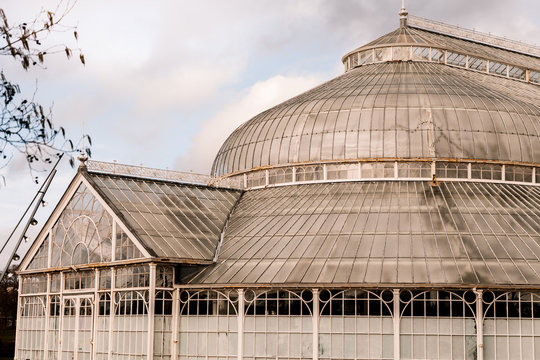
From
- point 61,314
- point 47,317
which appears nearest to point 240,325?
point 61,314

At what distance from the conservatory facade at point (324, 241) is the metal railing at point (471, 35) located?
10756 mm

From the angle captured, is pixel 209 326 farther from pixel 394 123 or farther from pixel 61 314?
pixel 394 123

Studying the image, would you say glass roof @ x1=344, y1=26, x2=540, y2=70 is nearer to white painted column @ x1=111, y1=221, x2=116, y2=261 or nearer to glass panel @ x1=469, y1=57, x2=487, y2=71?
glass panel @ x1=469, y1=57, x2=487, y2=71

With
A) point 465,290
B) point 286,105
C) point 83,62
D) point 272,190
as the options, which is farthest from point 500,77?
point 83,62

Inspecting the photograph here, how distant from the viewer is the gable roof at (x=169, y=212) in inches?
1916

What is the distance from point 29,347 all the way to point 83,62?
1649 inches

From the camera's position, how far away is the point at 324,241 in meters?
47.4

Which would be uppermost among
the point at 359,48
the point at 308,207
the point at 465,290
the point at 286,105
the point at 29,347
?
the point at 359,48

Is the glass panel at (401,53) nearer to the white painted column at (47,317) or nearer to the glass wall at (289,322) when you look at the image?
the glass wall at (289,322)

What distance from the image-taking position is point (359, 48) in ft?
226

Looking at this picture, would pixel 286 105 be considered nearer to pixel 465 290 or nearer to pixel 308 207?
pixel 308 207

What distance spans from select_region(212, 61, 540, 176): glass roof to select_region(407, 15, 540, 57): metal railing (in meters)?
12.8

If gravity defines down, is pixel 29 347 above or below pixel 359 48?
below

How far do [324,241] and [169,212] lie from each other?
35.3ft
